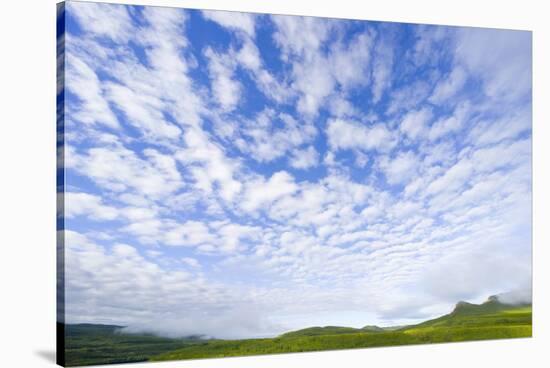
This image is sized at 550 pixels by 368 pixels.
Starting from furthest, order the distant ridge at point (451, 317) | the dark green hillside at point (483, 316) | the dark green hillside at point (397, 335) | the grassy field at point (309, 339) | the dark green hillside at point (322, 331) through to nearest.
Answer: the dark green hillside at point (483, 316), the distant ridge at point (451, 317), the dark green hillside at point (322, 331), the dark green hillside at point (397, 335), the grassy field at point (309, 339)

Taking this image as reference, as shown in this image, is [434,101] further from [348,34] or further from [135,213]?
[135,213]

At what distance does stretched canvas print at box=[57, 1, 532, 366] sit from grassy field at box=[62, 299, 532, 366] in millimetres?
22

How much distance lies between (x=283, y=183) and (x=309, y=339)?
73.1 inches

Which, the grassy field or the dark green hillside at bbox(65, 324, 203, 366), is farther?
the grassy field

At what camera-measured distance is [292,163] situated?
10.3m

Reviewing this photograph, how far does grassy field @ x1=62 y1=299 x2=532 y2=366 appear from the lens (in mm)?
9336

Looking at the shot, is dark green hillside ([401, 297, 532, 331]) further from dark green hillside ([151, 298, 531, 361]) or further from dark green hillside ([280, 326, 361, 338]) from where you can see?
dark green hillside ([280, 326, 361, 338])

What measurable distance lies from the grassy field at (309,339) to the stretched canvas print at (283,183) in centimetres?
2

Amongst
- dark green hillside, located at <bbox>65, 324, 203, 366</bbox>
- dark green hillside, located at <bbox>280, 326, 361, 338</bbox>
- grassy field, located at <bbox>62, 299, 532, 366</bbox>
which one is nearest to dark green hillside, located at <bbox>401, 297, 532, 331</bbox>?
grassy field, located at <bbox>62, 299, 532, 366</bbox>

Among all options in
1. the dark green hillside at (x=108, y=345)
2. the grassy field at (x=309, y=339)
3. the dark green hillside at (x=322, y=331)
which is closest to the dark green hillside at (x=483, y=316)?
the grassy field at (x=309, y=339)

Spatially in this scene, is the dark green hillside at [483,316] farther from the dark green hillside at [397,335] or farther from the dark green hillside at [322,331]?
the dark green hillside at [322,331]

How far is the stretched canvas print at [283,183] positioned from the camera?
937 centimetres

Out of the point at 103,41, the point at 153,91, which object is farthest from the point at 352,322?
the point at 103,41

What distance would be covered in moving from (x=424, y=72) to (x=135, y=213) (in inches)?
156
